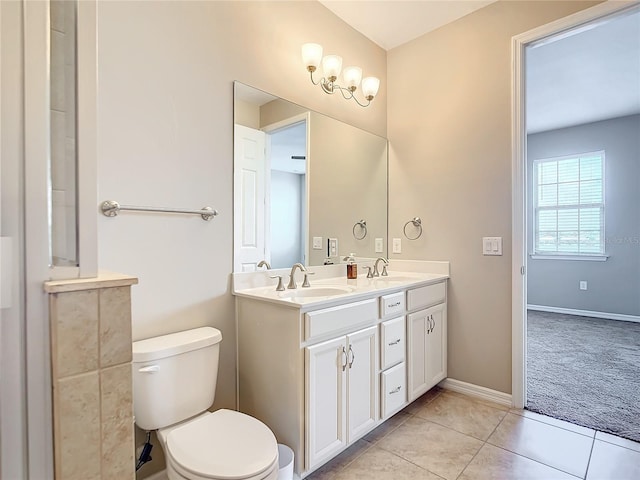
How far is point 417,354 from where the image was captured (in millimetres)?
2221

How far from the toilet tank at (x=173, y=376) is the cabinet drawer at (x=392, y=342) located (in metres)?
0.89

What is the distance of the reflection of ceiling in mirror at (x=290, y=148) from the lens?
2.08 m

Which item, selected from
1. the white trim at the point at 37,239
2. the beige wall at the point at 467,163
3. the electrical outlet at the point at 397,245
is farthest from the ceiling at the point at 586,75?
the white trim at the point at 37,239

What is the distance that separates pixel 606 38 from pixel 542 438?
9.75 ft

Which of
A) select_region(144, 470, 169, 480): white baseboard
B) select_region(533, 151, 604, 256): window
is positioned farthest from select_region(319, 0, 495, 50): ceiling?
select_region(533, 151, 604, 256): window

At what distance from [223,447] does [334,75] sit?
6.76 ft

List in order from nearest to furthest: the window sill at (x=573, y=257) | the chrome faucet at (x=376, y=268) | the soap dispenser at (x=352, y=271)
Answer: the soap dispenser at (x=352, y=271) < the chrome faucet at (x=376, y=268) < the window sill at (x=573, y=257)

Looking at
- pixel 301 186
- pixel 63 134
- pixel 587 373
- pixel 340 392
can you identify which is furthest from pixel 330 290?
pixel 587 373

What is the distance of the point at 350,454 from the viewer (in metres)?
1.80

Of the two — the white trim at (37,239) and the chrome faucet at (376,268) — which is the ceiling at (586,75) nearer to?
the chrome faucet at (376,268)

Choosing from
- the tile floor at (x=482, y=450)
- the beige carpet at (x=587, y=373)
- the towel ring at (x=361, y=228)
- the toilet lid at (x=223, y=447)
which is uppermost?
the towel ring at (x=361, y=228)

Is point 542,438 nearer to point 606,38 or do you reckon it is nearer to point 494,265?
point 494,265

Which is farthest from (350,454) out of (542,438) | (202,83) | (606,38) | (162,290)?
(606,38)

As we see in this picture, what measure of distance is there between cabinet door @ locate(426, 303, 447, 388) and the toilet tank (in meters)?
1.43
